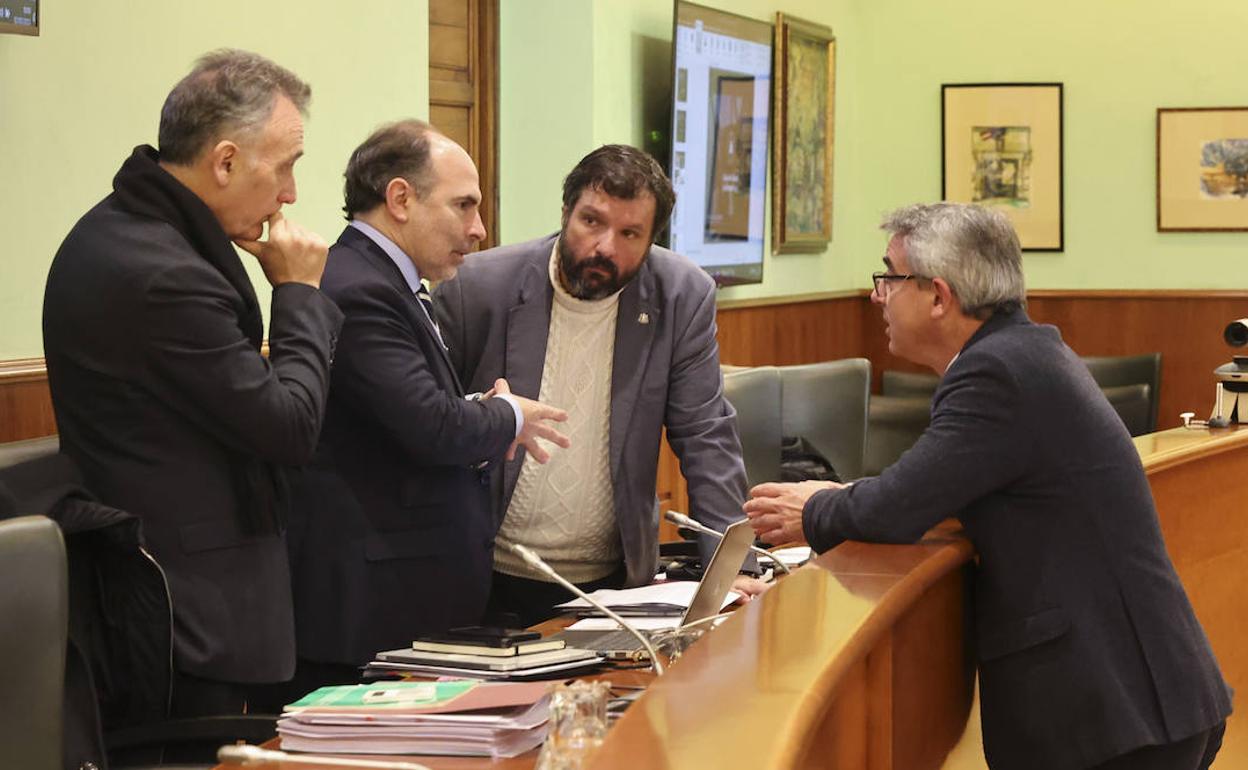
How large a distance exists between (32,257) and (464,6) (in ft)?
8.86

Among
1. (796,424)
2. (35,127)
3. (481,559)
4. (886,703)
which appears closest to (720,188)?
(796,424)

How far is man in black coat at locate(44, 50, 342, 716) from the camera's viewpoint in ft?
8.18

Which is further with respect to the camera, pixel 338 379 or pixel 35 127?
pixel 35 127

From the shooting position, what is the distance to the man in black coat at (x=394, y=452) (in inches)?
116

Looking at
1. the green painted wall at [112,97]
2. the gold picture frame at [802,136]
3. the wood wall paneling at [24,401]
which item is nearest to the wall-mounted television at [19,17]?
the green painted wall at [112,97]

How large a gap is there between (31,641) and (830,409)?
331 cm

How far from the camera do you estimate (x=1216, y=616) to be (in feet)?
15.4

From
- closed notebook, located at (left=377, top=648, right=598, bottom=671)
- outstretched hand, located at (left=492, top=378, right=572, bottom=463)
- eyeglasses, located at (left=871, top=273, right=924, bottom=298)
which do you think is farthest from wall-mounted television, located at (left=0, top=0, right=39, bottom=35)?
eyeglasses, located at (left=871, top=273, right=924, bottom=298)

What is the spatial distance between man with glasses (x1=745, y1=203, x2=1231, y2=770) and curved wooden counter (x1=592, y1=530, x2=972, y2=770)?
0.30 ft

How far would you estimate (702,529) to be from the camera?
2973mm

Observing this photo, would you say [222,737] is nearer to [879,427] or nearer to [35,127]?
[35,127]

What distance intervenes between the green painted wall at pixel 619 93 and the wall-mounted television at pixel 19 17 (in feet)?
0.57

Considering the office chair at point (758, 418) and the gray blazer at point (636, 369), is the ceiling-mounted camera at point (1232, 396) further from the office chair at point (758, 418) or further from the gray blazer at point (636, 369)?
the gray blazer at point (636, 369)

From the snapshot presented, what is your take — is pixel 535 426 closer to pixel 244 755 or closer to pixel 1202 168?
pixel 244 755
